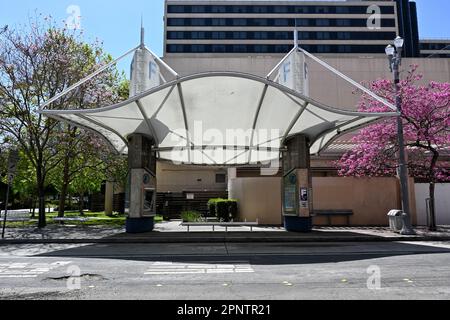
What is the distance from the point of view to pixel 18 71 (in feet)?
66.8

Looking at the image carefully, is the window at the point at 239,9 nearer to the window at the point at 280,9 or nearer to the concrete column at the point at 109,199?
the window at the point at 280,9

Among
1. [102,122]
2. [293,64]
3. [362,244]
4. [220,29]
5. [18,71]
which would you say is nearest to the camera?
[362,244]

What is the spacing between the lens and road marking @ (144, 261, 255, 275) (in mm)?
8555

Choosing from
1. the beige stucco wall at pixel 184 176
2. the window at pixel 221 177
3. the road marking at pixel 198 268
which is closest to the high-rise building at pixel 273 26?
the beige stucco wall at pixel 184 176

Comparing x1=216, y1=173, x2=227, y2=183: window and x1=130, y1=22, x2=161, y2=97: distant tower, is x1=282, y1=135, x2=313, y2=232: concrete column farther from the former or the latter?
x1=216, y1=173, x2=227, y2=183: window

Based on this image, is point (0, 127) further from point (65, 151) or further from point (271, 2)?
point (271, 2)

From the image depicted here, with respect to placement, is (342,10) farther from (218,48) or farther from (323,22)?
(218,48)

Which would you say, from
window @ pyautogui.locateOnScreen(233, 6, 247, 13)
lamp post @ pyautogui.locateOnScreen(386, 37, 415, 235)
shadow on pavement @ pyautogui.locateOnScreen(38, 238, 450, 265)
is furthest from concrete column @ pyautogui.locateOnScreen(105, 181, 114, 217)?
window @ pyautogui.locateOnScreen(233, 6, 247, 13)

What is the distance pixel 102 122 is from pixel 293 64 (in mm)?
9119

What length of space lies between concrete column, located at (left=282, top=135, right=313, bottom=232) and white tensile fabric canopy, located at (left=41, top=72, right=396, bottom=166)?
841 millimetres

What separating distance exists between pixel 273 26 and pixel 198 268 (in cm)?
7392

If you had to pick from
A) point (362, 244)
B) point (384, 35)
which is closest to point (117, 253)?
point (362, 244)

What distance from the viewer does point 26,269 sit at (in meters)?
9.03
